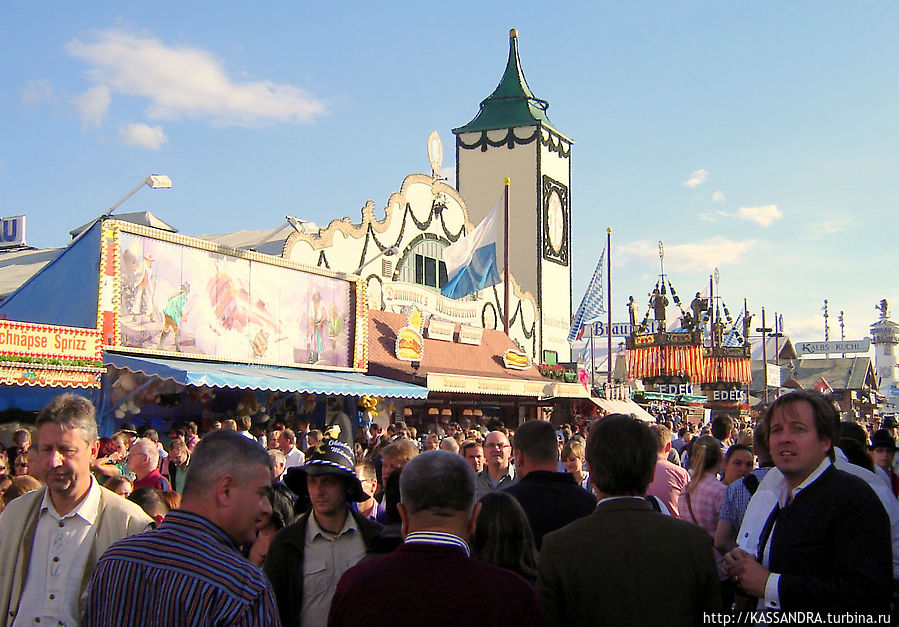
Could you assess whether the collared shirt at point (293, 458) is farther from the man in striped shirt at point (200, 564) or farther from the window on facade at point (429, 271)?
the window on facade at point (429, 271)

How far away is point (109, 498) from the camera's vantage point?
409 cm

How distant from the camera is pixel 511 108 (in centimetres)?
3675

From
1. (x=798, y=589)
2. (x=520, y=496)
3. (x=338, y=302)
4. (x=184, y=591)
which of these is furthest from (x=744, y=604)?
(x=338, y=302)

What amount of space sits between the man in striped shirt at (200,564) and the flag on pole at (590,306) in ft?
106

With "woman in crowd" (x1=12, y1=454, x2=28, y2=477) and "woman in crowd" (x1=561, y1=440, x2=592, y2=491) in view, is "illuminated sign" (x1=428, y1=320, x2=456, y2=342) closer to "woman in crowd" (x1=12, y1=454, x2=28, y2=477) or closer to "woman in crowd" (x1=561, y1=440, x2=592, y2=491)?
"woman in crowd" (x1=12, y1=454, x2=28, y2=477)

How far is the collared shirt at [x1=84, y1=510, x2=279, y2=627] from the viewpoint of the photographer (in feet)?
9.04

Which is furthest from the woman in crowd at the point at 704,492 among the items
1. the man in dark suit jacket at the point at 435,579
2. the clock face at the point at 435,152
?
the clock face at the point at 435,152

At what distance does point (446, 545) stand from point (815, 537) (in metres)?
1.47

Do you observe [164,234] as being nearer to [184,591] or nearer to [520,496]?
[520,496]

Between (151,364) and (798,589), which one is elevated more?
(151,364)

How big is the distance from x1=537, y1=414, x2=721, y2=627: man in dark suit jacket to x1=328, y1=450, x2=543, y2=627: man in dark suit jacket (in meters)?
0.44

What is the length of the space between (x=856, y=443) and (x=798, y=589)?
3907 millimetres

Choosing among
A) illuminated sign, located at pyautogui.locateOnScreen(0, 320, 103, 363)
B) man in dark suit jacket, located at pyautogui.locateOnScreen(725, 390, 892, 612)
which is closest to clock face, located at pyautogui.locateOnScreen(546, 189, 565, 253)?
illuminated sign, located at pyautogui.locateOnScreen(0, 320, 103, 363)

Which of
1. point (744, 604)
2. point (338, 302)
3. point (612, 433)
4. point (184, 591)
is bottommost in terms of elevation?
point (744, 604)
